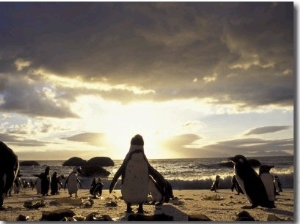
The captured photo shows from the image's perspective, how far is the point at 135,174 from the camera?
15.1ft

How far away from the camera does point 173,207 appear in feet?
16.6

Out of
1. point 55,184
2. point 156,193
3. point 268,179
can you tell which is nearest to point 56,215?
point 156,193

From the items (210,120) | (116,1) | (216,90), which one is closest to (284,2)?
(216,90)

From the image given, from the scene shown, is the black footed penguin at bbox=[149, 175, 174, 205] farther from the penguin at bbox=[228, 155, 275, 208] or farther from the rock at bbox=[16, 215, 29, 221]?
the rock at bbox=[16, 215, 29, 221]

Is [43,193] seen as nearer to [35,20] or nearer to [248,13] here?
[35,20]

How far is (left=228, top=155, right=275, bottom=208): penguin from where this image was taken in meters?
4.88

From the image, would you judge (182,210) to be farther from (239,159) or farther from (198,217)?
(239,159)

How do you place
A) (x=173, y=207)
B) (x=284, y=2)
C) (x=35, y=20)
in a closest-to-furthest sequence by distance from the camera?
(x=284, y=2) < (x=35, y=20) < (x=173, y=207)

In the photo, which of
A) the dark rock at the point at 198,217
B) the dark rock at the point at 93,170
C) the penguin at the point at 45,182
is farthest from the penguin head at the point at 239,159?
Answer: the penguin at the point at 45,182

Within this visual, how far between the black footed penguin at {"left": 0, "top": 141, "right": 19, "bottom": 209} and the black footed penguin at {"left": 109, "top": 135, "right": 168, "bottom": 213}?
1102 millimetres

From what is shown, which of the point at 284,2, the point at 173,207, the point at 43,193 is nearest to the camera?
the point at 284,2

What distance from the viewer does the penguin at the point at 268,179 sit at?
5114mm

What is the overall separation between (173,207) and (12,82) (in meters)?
2.38

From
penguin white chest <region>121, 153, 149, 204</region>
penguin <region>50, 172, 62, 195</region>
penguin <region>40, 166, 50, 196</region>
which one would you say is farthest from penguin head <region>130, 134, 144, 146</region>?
penguin <region>40, 166, 50, 196</region>
